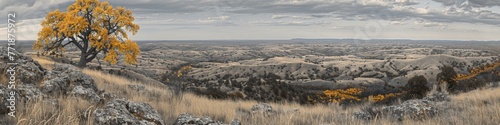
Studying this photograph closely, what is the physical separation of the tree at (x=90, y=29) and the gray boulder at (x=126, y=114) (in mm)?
21319

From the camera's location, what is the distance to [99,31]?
25.8 metres

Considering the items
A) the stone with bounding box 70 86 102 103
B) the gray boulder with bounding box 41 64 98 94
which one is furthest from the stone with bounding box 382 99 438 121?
the gray boulder with bounding box 41 64 98 94

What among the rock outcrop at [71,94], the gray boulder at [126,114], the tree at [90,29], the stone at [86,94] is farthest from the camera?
the tree at [90,29]

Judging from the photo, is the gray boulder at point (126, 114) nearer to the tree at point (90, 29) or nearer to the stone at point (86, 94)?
the stone at point (86, 94)

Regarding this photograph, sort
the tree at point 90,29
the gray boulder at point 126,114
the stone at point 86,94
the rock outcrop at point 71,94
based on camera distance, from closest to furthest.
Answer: the gray boulder at point 126,114, the rock outcrop at point 71,94, the stone at point 86,94, the tree at point 90,29

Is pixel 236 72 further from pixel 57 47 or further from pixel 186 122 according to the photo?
pixel 186 122

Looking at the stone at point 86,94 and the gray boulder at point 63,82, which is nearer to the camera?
the stone at point 86,94

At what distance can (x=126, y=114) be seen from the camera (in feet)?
17.0

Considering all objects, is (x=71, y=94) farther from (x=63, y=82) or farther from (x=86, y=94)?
(x=63, y=82)

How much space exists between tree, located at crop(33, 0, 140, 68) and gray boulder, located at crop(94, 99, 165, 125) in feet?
69.9

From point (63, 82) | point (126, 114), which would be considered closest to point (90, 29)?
point (63, 82)

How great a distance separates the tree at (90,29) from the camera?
2506cm

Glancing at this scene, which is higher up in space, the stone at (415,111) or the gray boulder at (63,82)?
the gray boulder at (63,82)

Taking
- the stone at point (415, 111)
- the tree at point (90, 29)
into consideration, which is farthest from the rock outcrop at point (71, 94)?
the tree at point (90, 29)
